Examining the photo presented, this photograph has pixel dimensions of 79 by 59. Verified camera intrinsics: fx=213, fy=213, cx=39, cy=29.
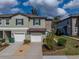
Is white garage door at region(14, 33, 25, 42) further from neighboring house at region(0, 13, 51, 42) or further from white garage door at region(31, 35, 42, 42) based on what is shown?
white garage door at region(31, 35, 42, 42)

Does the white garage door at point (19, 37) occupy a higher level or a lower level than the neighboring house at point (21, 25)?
lower

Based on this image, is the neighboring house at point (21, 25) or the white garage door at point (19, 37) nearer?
the neighboring house at point (21, 25)

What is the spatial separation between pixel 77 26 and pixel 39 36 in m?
13.5

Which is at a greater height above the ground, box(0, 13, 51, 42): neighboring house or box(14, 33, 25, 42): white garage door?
box(0, 13, 51, 42): neighboring house

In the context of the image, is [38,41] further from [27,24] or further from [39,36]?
[27,24]

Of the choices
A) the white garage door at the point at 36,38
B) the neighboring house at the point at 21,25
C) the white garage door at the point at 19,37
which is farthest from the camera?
the white garage door at the point at 19,37

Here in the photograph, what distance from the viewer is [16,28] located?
44.7 meters

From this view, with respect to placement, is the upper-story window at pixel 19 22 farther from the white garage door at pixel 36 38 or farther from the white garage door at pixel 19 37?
the white garage door at pixel 36 38

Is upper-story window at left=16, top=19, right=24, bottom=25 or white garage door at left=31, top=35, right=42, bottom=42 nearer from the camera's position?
white garage door at left=31, top=35, right=42, bottom=42

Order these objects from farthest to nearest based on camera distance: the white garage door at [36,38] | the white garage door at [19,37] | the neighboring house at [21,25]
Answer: the white garage door at [19,37] < the neighboring house at [21,25] < the white garage door at [36,38]

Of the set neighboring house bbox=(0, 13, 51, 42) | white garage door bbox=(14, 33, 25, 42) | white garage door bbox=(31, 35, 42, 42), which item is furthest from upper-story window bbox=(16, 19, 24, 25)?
white garage door bbox=(31, 35, 42, 42)

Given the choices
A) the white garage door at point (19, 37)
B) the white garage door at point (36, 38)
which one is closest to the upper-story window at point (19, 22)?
the white garage door at point (19, 37)

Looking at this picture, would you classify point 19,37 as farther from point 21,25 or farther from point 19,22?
point 19,22

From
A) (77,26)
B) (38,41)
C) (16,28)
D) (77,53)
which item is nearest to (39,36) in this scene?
(38,41)
